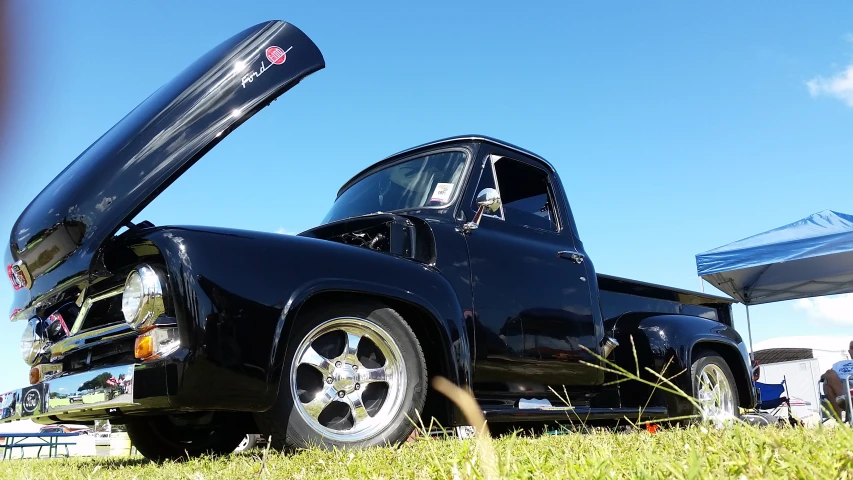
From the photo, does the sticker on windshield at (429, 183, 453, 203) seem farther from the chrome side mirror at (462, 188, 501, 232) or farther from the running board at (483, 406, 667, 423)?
the running board at (483, 406, 667, 423)

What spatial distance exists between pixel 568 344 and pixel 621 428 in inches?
73.7

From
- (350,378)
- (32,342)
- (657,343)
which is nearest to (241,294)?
(350,378)

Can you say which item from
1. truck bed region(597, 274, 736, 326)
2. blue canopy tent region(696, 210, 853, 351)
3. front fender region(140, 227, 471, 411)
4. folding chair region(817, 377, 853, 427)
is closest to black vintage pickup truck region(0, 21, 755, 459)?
front fender region(140, 227, 471, 411)

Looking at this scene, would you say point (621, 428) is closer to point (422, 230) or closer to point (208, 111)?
point (422, 230)

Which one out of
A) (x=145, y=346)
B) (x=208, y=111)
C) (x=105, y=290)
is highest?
(x=208, y=111)

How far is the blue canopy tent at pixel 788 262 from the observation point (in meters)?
8.60

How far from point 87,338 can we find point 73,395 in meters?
0.26

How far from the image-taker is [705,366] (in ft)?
16.6

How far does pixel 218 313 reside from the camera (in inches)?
101

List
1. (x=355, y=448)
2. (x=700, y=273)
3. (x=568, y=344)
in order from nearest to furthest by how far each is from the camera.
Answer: (x=355, y=448) < (x=568, y=344) < (x=700, y=273)

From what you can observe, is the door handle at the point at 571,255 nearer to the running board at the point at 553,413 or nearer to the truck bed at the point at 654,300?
the truck bed at the point at 654,300

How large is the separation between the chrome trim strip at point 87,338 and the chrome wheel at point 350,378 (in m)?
0.74

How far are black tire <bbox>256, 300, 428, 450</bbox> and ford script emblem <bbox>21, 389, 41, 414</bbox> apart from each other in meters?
1.05

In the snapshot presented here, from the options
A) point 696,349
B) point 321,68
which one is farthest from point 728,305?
point 321,68
